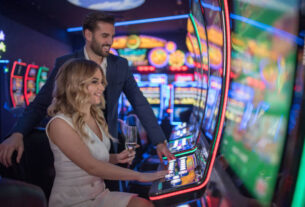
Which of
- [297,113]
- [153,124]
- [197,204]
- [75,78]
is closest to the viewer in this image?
[297,113]

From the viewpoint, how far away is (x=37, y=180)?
108cm

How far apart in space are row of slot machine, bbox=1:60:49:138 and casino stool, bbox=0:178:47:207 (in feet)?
12.6

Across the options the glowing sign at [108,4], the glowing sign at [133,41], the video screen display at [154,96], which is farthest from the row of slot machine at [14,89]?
the glowing sign at [133,41]

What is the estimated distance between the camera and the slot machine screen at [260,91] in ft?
1.78

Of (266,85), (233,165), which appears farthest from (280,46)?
(233,165)

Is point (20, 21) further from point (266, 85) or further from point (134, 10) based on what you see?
point (266, 85)

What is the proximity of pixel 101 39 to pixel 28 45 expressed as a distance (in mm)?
4175

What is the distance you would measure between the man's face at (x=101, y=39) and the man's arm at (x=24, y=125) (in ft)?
0.82

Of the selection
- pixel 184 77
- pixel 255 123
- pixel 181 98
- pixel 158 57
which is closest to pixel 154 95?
pixel 181 98

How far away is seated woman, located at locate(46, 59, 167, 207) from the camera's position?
93cm

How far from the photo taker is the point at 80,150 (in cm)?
93

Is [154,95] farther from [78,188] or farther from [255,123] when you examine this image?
[255,123]

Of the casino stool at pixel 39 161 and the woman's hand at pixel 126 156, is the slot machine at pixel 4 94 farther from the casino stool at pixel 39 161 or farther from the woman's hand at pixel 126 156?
the woman's hand at pixel 126 156

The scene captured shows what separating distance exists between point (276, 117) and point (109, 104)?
1074 mm
